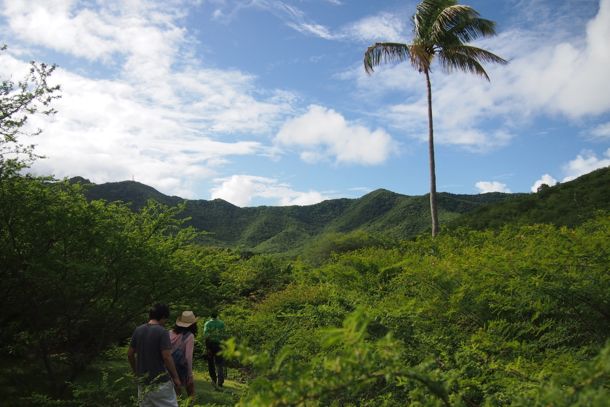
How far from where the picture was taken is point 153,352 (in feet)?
14.6

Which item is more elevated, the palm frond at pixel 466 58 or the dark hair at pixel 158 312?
the palm frond at pixel 466 58

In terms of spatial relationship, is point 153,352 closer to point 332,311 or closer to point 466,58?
point 332,311

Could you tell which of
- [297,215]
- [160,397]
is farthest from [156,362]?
[297,215]

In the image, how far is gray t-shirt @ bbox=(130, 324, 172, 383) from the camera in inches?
175

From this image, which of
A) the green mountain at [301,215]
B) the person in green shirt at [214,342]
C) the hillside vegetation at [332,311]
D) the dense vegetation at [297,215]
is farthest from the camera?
the dense vegetation at [297,215]

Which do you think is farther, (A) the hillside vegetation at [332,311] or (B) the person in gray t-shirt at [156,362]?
(B) the person in gray t-shirt at [156,362]

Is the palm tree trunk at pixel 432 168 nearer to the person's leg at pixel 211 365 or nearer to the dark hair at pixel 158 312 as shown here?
the person's leg at pixel 211 365

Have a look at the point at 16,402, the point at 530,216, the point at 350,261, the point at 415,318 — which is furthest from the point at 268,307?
the point at 530,216

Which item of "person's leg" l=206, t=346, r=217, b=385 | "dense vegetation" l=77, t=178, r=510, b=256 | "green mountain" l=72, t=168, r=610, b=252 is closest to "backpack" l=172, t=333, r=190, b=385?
"person's leg" l=206, t=346, r=217, b=385

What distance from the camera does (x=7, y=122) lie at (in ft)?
25.7

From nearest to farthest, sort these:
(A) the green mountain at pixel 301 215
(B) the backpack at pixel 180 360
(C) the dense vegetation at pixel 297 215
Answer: (B) the backpack at pixel 180 360 < (A) the green mountain at pixel 301 215 < (C) the dense vegetation at pixel 297 215

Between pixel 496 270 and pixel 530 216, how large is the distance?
16094 mm

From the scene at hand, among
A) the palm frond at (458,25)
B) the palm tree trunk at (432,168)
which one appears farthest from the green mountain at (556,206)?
the palm frond at (458,25)

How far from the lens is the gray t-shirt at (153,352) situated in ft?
14.6
